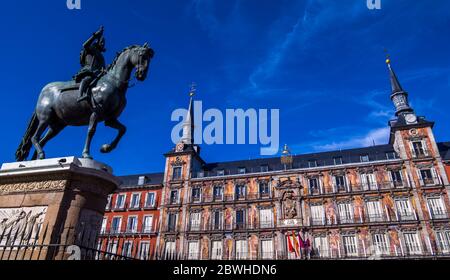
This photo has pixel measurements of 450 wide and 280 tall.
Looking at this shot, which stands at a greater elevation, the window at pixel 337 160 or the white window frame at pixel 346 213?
the window at pixel 337 160

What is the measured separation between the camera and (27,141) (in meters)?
6.04

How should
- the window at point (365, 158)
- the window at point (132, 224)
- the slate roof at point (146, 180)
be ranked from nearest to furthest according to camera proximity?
the window at point (365, 158) → the window at point (132, 224) → the slate roof at point (146, 180)

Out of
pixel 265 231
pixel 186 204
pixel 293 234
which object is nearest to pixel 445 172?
pixel 293 234

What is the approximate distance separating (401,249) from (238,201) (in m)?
17.2

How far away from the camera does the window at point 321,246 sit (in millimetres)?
29547

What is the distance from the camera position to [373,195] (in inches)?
1223

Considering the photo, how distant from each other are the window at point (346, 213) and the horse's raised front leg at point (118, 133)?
98.6ft

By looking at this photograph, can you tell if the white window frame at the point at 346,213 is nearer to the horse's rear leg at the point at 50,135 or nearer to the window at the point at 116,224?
the window at the point at 116,224

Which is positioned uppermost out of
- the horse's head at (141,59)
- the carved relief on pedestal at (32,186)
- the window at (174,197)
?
the window at (174,197)

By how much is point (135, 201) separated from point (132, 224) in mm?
3094

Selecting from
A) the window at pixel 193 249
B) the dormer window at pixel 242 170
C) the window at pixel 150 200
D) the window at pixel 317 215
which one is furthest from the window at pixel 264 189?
the window at pixel 150 200

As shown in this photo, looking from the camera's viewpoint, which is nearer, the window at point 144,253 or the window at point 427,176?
the window at point 144,253
